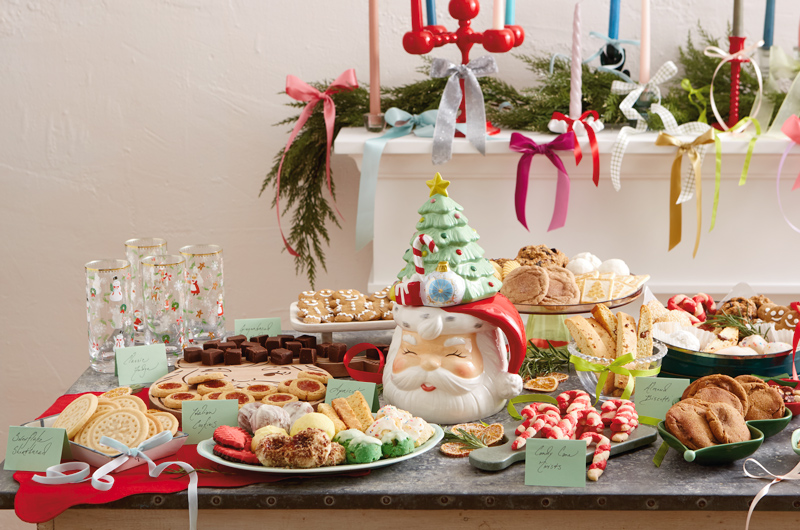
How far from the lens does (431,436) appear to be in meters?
1.11

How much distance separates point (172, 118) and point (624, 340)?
1473 mm

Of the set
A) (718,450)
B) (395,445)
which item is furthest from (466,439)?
(718,450)

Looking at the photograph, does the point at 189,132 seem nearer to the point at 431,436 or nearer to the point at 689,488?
the point at 431,436

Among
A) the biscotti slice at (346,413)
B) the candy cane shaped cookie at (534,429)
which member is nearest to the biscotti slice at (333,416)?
the biscotti slice at (346,413)

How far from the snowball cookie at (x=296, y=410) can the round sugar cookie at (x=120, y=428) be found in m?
0.20

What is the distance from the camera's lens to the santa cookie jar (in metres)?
1.19

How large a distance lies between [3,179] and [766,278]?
2134 mm

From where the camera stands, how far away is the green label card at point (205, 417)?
3.80 ft

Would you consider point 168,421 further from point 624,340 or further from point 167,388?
point 624,340

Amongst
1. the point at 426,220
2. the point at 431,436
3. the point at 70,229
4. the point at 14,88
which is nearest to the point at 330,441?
the point at 431,436

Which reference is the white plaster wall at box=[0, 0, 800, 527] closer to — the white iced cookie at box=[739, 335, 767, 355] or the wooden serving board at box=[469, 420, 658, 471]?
the white iced cookie at box=[739, 335, 767, 355]

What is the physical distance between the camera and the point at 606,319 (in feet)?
4.39

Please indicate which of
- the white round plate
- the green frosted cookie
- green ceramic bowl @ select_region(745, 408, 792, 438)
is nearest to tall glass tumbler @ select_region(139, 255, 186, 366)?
the white round plate

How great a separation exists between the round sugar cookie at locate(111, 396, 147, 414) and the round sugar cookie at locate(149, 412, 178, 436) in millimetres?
21
